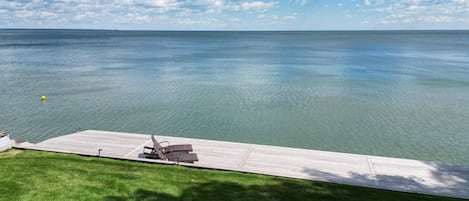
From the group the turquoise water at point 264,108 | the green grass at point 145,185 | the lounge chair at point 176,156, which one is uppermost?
the turquoise water at point 264,108

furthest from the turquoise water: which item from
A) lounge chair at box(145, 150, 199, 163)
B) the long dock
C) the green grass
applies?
the green grass

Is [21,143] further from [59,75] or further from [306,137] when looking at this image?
[59,75]

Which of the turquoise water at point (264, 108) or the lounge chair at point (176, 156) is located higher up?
the turquoise water at point (264, 108)

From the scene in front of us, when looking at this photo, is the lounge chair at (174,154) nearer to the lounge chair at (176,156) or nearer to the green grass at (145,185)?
the lounge chair at (176,156)

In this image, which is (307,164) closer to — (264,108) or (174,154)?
(174,154)

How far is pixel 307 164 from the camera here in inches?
435

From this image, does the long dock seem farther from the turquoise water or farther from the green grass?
the turquoise water

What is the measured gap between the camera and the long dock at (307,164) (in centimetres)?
968

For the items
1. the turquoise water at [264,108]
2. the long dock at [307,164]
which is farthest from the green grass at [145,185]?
the turquoise water at [264,108]

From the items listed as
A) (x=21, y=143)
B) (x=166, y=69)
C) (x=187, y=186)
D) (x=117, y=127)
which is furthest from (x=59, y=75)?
(x=187, y=186)

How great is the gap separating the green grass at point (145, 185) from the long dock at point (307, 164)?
2.77ft

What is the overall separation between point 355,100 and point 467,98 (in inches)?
326

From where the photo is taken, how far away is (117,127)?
18.3 metres

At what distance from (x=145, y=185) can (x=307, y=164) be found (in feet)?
18.2
